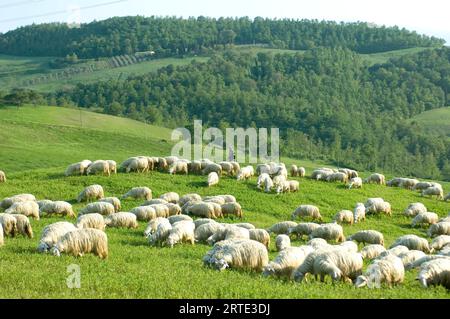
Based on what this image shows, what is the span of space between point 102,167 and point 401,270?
2512cm

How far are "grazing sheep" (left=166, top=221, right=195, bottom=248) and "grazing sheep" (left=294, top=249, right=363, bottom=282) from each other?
6638 millimetres

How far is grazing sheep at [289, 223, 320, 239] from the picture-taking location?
25797mm

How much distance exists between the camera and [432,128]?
154 m

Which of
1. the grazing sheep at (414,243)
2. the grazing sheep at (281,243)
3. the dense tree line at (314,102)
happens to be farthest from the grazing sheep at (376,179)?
the dense tree line at (314,102)

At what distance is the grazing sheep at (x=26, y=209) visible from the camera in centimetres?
2645

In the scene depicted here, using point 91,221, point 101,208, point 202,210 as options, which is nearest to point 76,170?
point 101,208

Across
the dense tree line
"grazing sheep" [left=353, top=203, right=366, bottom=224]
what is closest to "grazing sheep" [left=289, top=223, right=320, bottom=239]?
"grazing sheep" [left=353, top=203, right=366, bottom=224]

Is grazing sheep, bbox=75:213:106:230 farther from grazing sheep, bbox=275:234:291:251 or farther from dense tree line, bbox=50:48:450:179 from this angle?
dense tree line, bbox=50:48:450:179

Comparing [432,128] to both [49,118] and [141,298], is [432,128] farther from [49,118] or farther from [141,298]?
[141,298]

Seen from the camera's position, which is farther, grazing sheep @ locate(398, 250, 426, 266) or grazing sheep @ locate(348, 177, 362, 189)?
grazing sheep @ locate(348, 177, 362, 189)

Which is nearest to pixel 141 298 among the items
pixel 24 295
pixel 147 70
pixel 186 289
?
pixel 186 289

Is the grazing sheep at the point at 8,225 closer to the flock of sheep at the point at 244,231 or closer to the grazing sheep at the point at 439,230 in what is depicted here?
the flock of sheep at the point at 244,231

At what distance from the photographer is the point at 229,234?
2175 centimetres

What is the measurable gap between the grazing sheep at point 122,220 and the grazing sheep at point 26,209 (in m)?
3.40
